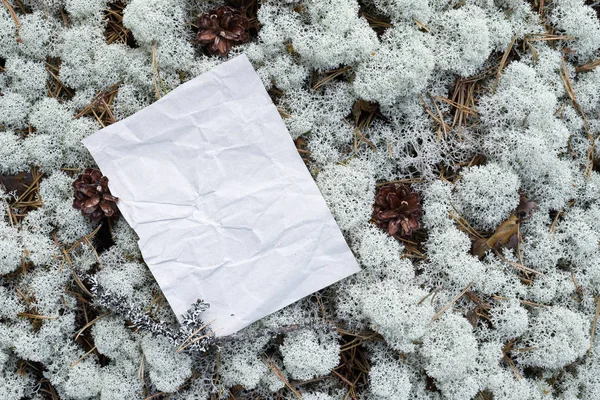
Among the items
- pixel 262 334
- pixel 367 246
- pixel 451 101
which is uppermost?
pixel 451 101

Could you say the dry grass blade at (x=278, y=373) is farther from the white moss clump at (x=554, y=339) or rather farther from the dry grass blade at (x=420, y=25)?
the dry grass blade at (x=420, y=25)

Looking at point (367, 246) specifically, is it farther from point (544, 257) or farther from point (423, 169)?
point (544, 257)

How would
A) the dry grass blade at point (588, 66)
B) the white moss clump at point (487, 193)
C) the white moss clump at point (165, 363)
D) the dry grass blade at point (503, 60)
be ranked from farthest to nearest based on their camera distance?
the dry grass blade at point (588, 66) < the dry grass blade at point (503, 60) < the white moss clump at point (487, 193) < the white moss clump at point (165, 363)

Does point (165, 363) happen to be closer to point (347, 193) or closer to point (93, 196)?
point (93, 196)

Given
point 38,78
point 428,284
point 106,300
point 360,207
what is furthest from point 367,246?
point 38,78

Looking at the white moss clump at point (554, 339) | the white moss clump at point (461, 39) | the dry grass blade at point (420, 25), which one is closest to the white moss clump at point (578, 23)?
the white moss clump at point (461, 39)
